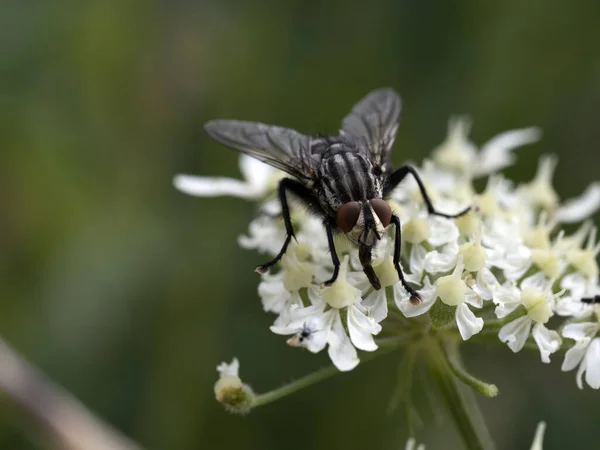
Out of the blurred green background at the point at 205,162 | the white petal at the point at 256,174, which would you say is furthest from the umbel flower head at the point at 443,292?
the blurred green background at the point at 205,162

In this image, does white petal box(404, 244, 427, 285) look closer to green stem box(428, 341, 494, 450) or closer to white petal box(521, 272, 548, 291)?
green stem box(428, 341, 494, 450)

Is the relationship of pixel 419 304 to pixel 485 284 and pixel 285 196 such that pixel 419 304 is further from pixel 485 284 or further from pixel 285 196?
pixel 285 196

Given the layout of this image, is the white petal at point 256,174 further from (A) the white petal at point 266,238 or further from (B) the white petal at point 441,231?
(B) the white petal at point 441,231

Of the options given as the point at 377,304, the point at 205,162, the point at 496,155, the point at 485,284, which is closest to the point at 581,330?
the point at 485,284

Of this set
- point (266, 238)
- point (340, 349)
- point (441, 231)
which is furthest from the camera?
point (266, 238)

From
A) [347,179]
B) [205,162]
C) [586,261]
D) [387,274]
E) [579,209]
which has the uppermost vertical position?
[347,179]

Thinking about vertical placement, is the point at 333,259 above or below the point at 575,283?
above

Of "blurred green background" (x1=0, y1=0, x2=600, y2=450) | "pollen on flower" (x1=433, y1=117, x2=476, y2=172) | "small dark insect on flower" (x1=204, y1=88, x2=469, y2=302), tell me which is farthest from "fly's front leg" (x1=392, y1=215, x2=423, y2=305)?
"blurred green background" (x1=0, y1=0, x2=600, y2=450)

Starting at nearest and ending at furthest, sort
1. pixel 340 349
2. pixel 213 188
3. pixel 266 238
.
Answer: pixel 340 349
pixel 266 238
pixel 213 188
